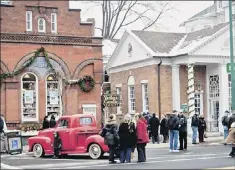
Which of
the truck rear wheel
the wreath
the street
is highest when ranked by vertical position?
the wreath

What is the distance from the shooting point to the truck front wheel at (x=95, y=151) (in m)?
21.2

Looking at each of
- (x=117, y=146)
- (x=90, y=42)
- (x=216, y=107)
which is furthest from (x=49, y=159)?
(x=216, y=107)

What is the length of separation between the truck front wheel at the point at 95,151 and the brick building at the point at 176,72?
52.7 ft

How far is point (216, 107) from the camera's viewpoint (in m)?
38.9

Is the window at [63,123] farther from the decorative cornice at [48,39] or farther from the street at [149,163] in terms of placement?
the decorative cornice at [48,39]

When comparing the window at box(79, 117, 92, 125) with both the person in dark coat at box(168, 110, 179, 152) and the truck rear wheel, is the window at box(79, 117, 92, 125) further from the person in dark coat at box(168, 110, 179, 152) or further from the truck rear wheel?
the person in dark coat at box(168, 110, 179, 152)

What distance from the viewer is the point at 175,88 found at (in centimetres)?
3747

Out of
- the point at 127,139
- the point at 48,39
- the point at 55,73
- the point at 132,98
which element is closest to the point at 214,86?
the point at 132,98

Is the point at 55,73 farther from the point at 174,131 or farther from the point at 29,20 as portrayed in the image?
the point at 174,131

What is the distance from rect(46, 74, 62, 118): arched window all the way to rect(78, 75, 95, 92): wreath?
4.26 ft

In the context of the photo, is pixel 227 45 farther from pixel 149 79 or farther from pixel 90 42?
pixel 90 42

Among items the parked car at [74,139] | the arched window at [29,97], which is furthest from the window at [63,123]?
the arched window at [29,97]

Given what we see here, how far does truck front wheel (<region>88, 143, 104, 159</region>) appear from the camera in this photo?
21.2 meters

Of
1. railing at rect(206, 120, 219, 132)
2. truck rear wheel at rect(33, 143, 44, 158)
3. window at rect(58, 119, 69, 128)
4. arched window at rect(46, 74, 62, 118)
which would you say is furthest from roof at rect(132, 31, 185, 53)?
truck rear wheel at rect(33, 143, 44, 158)
